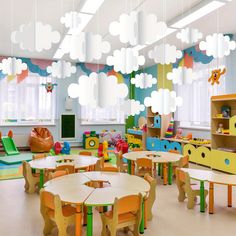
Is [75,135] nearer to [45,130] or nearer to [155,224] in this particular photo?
[45,130]

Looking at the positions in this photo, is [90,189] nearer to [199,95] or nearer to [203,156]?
[203,156]

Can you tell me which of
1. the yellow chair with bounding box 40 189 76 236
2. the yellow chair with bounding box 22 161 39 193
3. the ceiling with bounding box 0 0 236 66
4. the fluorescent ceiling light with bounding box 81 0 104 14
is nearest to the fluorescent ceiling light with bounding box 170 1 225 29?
the ceiling with bounding box 0 0 236 66

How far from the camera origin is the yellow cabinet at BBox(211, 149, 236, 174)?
5.82 metres

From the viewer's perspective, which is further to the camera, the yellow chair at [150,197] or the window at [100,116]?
the window at [100,116]

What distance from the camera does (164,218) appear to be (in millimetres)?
3531

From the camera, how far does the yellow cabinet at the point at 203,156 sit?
6.62 meters

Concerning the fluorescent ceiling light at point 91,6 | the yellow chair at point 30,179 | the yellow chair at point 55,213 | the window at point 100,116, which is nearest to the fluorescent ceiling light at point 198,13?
the fluorescent ceiling light at point 91,6

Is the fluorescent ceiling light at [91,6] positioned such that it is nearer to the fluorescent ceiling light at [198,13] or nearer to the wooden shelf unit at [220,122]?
the fluorescent ceiling light at [198,13]

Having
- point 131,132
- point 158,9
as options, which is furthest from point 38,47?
point 131,132

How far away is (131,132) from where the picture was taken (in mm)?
10320

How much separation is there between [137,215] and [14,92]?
25.8ft

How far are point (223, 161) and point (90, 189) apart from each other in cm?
416

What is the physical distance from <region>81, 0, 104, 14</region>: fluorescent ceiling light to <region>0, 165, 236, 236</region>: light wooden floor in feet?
11.0

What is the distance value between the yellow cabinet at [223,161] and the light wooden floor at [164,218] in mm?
1362
